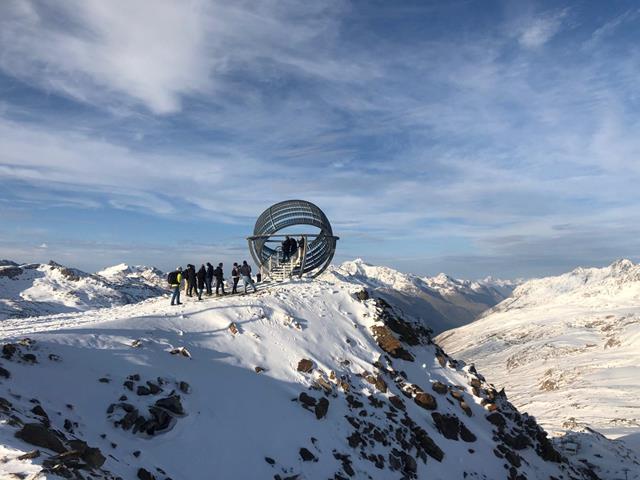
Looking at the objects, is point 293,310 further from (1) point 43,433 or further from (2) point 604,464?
(2) point 604,464

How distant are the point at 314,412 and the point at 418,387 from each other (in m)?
8.13

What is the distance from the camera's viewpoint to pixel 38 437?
9.42m

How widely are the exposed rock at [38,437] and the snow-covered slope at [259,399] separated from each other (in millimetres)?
40

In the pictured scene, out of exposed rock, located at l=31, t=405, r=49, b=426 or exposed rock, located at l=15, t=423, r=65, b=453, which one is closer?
exposed rock, located at l=15, t=423, r=65, b=453

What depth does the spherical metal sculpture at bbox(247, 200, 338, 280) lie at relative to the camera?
36.0 m

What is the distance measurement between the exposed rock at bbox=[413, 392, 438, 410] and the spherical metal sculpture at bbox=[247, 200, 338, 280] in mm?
14338

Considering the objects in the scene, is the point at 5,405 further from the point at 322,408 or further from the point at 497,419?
the point at 497,419

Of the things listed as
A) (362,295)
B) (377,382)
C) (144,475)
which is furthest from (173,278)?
(144,475)

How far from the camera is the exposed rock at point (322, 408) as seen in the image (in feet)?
61.7

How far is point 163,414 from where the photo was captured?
574 inches

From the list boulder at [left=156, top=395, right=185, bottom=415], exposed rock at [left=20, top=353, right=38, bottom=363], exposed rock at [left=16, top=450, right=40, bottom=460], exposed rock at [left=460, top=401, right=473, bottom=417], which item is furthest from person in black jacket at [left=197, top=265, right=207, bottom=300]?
exposed rock at [left=16, top=450, right=40, bottom=460]

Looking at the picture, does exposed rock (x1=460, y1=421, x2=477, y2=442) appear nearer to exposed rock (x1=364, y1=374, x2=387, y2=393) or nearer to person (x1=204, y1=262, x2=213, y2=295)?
exposed rock (x1=364, y1=374, x2=387, y2=393)

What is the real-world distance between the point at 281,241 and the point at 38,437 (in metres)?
27.9

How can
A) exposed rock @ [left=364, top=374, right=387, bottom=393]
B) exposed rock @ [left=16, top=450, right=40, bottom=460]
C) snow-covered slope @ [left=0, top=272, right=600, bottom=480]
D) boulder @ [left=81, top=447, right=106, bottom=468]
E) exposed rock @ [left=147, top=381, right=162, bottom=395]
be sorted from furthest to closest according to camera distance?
1. exposed rock @ [left=364, top=374, right=387, bottom=393]
2. exposed rock @ [left=147, top=381, right=162, bottom=395]
3. snow-covered slope @ [left=0, top=272, right=600, bottom=480]
4. boulder @ [left=81, top=447, right=106, bottom=468]
5. exposed rock @ [left=16, top=450, right=40, bottom=460]
